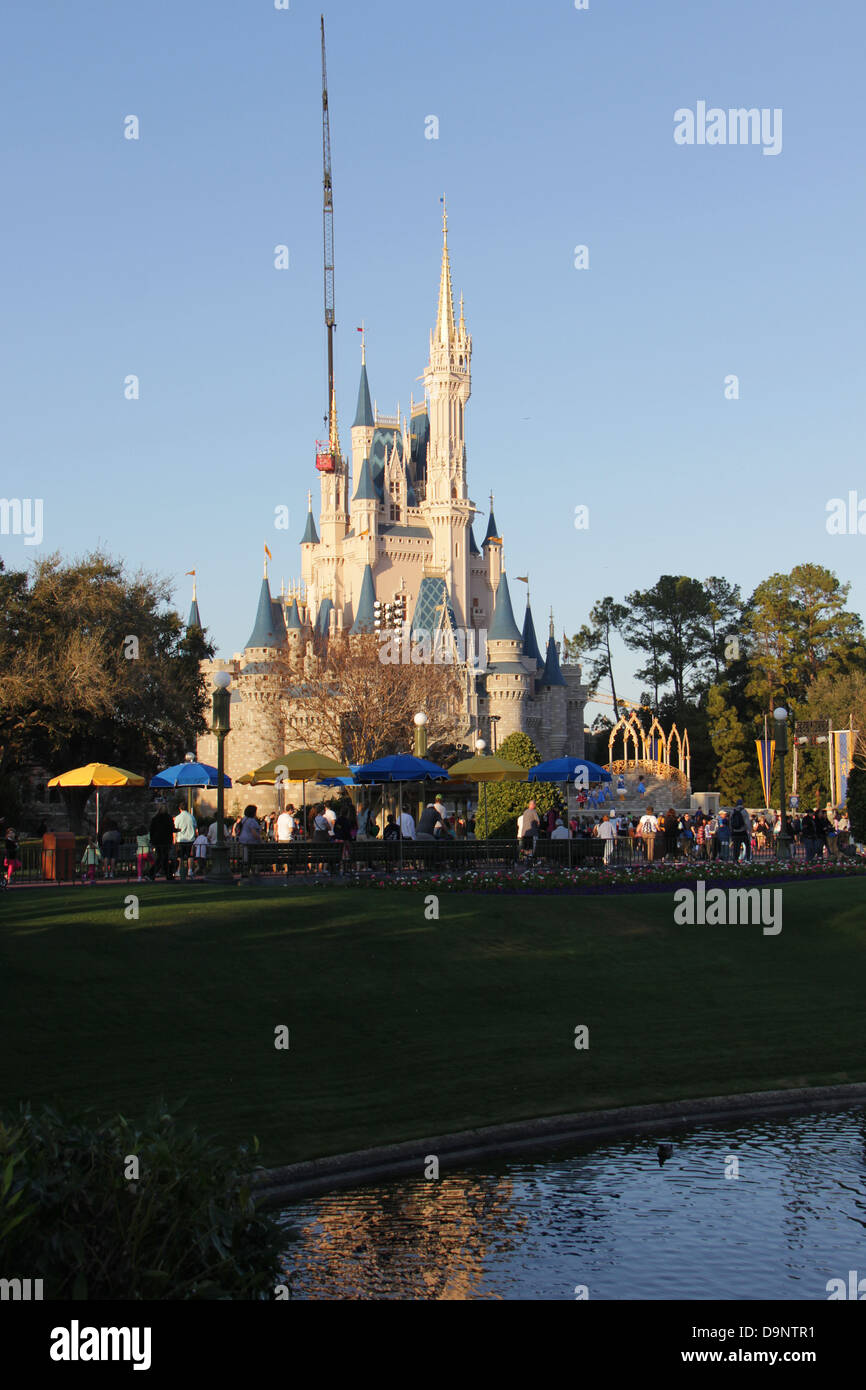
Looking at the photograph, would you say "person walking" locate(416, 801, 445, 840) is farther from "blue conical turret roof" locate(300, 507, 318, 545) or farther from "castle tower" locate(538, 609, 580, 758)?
"blue conical turret roof" locate(300, 507, 318, 545)

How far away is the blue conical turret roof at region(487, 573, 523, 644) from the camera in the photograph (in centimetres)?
9706

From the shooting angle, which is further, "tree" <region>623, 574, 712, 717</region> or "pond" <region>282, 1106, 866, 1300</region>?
"tree" <region>623, 574, 712, 717</region>

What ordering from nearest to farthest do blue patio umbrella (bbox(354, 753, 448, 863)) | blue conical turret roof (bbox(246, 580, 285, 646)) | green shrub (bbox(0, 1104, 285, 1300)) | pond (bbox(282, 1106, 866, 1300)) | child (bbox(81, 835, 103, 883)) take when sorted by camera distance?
green shrub (bbox(0, 1104, 285, 1300)) < pond (bbox(282, 1106, 866, 1300)) < child (bbox(81, 835, 103, 883)) < blue patio umbrella (bbox(354, 753, 448, 863)) < blue conical turret roof (bbox(246, 580, 285, 646))

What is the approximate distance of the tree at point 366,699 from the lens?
59.9 metres

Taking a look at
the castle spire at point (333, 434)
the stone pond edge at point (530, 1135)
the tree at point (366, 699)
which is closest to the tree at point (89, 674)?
the tree at point (366, 699)

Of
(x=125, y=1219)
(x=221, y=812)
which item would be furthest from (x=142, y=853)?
(x=125, y=1219)

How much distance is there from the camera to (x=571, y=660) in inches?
4171

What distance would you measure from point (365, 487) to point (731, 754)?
41.0 m

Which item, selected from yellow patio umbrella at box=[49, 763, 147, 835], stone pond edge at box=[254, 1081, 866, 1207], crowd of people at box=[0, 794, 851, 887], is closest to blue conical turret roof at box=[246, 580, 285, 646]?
crowd of people at box=[0, 794, 851, 887]

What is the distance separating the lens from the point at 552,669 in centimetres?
10056

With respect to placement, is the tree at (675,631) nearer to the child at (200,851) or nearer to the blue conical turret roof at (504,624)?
the blue conical turret roof at (504,624)

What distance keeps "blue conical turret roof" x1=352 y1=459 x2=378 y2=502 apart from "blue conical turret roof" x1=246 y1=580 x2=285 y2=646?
17.8m

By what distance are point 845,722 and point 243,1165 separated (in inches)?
2857
